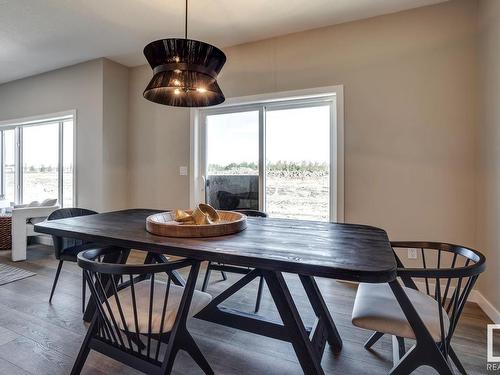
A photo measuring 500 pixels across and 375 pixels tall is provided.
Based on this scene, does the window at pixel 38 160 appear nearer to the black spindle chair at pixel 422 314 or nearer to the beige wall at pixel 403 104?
the beige wall at pixel 403 104

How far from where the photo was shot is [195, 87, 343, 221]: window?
3113mm

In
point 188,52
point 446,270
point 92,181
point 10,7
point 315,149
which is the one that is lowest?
point 446,270

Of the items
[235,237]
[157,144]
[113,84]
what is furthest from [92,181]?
[235,237]

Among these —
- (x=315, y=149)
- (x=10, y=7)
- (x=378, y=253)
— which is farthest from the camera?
(x=315, y=149)

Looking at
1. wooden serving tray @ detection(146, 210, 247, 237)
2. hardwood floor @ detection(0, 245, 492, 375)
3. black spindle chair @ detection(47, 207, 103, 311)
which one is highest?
wooden serving tray @ detection(146, 210, 247, 237)

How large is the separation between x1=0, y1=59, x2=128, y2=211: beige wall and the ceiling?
0.39 m

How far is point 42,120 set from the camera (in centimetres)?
450

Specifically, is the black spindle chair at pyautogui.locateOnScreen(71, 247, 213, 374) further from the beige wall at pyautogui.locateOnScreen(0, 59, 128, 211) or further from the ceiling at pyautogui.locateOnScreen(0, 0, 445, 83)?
the beige wall at pyautogui.locateOnScreen(0, 59, 128, 211)

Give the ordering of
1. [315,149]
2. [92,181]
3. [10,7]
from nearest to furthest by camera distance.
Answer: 1. [10,7]
2. [315,149]
3. [92,181]

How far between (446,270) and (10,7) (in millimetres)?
4001

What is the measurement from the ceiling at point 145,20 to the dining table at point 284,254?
2041 millimetres

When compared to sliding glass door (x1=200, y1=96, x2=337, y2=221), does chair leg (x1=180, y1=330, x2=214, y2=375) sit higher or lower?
lower

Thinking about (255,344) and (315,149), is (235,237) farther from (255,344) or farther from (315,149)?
(315,149)
